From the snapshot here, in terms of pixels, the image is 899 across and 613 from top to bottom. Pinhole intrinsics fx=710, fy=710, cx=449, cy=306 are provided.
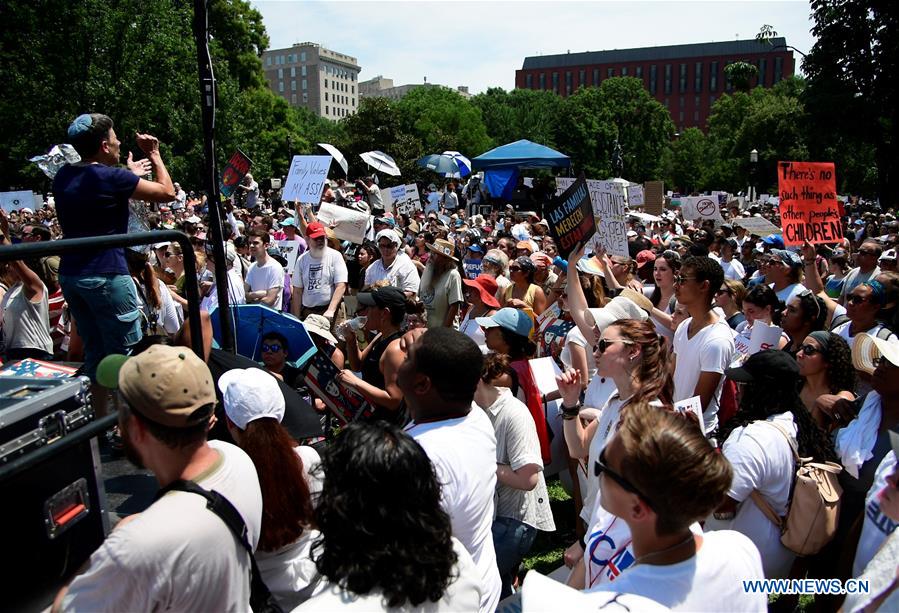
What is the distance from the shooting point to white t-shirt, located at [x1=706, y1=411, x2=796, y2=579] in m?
3.19

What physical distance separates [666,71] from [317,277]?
447 ft

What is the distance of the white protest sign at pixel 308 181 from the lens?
37.3ft

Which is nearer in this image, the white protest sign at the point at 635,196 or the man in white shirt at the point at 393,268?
the man in white shirt at the point at 393,268

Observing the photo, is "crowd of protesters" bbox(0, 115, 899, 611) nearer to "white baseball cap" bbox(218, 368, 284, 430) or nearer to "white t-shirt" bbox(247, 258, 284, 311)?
"white baseball cap" bbox(218, 368, 284, 430)

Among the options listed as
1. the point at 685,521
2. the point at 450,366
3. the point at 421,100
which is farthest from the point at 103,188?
the point at 421,100

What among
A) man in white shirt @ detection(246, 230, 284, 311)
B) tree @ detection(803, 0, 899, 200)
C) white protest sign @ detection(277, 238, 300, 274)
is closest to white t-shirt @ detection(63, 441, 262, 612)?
man in white shirt @ detection(246, 230, 284, 311)

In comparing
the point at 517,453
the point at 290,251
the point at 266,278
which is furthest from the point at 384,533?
the point at 290,251

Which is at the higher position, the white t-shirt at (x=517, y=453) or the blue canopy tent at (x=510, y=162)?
the blue canopy tent at (x=510, y=162)

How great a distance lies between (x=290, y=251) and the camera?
10.4 metres

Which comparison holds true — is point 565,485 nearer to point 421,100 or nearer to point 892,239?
point 892,239

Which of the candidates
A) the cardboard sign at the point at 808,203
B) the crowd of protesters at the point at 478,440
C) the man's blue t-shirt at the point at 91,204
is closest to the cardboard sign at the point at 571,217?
the crowd of protesters at the point at 478,440

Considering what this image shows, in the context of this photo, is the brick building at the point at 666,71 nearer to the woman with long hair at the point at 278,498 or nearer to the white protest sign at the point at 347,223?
the white protest sign at the point at 347,223

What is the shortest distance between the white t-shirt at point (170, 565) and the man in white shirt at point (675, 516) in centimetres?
102

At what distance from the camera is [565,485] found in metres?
5.30
